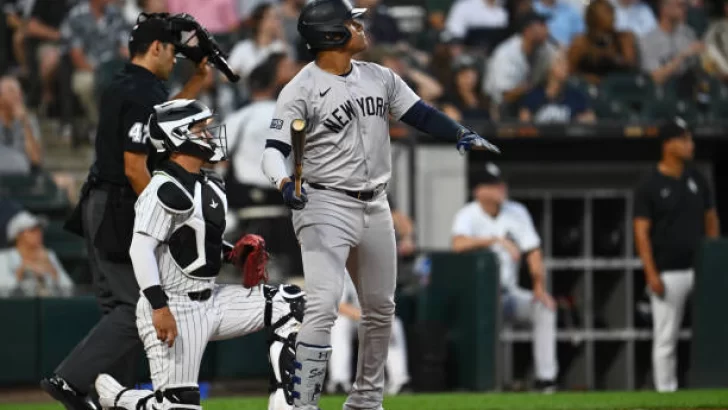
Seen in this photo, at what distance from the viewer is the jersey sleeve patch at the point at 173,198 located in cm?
541

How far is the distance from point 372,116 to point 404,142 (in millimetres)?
6795

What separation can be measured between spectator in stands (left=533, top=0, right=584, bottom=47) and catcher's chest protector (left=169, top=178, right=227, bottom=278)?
8780 millimetres

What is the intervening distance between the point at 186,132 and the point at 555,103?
26.1ft

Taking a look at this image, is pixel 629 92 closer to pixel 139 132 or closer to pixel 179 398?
pixel 139 132

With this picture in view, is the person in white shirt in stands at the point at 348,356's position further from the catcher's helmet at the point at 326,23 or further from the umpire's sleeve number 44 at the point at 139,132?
the catcher's helmet at the point at 326,23

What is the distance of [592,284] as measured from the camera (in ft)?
46.4

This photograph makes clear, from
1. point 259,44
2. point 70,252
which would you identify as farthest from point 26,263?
point 259,44

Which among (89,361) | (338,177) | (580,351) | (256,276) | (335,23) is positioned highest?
(335,23)

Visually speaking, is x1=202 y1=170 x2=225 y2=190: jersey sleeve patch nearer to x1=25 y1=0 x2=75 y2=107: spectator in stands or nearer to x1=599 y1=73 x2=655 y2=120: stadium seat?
x1=25 y1=0 x2=75 y2=107: spectator in stands

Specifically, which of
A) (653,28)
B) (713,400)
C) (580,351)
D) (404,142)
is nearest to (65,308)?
(404,142)

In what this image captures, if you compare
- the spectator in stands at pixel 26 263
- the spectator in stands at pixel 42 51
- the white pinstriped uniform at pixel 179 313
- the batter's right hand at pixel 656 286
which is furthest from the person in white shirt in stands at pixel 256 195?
the white pinstriped uniform at pixel 179 313

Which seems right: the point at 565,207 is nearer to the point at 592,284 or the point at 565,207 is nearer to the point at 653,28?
the point at 592,284

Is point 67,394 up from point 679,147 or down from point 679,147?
down

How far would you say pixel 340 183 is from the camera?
5777mm
